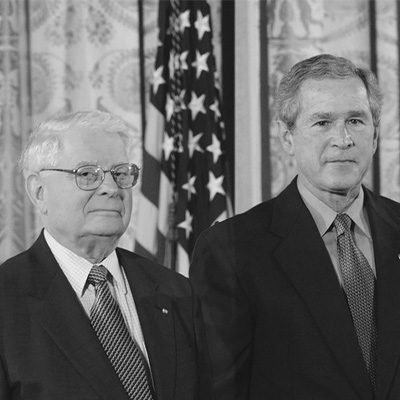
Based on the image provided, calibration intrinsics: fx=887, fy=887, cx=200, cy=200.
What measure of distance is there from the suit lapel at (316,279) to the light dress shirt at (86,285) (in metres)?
0.48

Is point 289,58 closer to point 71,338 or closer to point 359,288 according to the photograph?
point 359,288

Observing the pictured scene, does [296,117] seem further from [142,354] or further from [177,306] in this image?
[142,354]

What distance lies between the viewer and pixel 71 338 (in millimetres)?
1992

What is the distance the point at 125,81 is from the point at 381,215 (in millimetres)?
1858

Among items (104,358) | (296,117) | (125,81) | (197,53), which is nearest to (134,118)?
(125,81)

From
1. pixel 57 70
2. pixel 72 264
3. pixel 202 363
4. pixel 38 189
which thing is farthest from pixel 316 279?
pixel 57 70

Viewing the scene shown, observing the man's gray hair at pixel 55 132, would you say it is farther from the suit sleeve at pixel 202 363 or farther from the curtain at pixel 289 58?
the curtain at pixel 289 58

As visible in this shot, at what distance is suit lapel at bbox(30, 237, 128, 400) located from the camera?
6.43ft

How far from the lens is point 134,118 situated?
4086 mm

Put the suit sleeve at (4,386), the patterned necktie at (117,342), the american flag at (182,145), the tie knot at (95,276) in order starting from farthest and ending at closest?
the american flag at (182,145) < the tie knot at (95,276) < the patterned necktie at (117,342) < the suit sleeve at (4,386)

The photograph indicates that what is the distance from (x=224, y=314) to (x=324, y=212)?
0.40 meters

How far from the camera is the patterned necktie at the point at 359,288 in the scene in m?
2.34

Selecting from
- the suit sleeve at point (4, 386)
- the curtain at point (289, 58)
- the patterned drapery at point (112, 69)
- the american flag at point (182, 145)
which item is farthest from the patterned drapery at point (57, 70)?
the suit sleeve at point (4, 386)

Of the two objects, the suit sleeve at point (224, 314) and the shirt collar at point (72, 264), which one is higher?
the shirt collar at point (72, 264)
